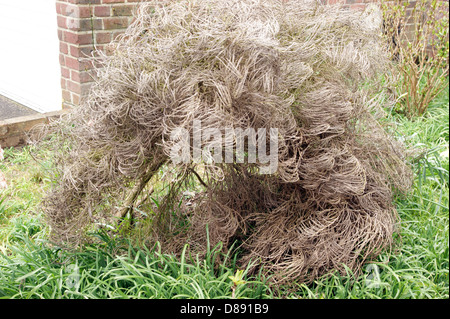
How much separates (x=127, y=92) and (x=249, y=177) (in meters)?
0.84

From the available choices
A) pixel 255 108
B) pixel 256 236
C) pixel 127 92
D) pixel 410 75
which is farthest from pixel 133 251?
pixel 410 75

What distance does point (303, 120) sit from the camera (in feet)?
7.67

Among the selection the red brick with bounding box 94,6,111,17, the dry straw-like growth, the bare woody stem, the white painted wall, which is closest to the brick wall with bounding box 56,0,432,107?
the red brick with bounding box 94,6,111,17

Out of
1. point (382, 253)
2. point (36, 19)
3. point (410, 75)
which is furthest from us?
point (36, 19)

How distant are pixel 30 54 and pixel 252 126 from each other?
4.27 m

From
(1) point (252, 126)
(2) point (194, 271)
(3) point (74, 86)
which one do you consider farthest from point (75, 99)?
(1) point (252, 126)

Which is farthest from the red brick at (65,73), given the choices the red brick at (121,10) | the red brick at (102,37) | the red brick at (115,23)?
the red brick at (121,10)

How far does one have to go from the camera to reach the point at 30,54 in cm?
541

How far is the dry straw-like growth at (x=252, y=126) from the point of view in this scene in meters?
2.04

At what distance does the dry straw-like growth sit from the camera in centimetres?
204

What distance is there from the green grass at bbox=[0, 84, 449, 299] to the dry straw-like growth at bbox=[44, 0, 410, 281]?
0.11 m

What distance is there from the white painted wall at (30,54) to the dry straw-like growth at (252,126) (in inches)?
110

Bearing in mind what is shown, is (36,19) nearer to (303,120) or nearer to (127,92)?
(127,92)

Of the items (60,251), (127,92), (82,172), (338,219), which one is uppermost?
(127,92)
